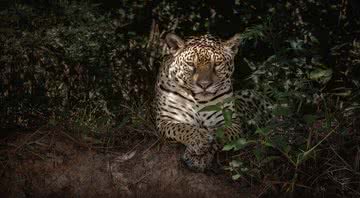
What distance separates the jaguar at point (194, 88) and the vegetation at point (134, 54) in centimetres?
25

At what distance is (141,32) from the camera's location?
7.95 meters

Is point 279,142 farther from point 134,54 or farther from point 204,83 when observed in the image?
point 134,54

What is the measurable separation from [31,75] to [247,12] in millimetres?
2350

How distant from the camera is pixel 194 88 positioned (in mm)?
6625

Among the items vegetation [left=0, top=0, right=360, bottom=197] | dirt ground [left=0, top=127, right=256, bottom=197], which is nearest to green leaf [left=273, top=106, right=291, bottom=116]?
vegetation [left=0, top=0, right=360, bottom=197]

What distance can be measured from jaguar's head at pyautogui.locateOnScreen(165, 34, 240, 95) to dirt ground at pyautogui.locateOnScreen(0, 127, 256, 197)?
647mm

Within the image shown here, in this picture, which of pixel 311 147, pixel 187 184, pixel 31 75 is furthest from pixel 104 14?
pixel 311 147

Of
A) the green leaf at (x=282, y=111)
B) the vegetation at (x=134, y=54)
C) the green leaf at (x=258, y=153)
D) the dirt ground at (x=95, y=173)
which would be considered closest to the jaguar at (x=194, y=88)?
the vegetation at (x=134, y=54)

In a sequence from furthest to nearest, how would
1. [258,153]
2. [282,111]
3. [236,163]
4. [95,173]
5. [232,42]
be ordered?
[232,42], [95,173], [236,163], [282,111], [258,153]

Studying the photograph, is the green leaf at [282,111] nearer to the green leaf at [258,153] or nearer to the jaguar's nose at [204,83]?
the green leaf at [258,153]

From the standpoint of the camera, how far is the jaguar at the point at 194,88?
6516mm

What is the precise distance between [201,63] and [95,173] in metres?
1.40

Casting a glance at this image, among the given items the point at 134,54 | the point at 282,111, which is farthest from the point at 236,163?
the point at 134,54

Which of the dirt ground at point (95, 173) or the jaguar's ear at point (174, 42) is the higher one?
the jaguar's ear at point (174, 42)
